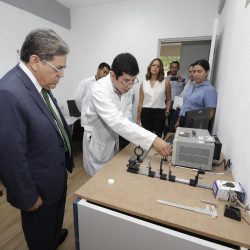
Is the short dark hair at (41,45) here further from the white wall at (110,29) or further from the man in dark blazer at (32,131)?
the white wall at (110,29)

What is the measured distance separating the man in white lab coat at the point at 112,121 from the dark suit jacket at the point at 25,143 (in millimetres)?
411

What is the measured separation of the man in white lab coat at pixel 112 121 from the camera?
1306mm

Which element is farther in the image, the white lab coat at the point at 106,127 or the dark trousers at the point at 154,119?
Result: the dark trousers at the point at 154,119

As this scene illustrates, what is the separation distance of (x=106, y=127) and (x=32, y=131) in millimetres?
620

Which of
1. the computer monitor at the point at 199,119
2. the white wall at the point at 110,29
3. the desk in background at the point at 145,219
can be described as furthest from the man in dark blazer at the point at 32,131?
the white wall at the point at 110,29

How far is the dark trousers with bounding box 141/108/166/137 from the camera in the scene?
3.07 meters

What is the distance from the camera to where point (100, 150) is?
1.52 m

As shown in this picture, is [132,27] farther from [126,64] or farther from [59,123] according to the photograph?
[59,123]

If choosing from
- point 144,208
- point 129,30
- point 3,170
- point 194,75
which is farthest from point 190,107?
point 129,30

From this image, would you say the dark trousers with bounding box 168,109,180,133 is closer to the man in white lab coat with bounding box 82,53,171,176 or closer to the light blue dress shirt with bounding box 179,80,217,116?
the light blue dress shirt with bounding box 179,80,217,116

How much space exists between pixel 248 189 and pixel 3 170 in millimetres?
1194

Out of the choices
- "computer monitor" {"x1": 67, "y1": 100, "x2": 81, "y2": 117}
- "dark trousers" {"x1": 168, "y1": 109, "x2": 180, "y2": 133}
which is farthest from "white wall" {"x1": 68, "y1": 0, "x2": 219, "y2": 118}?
"dark trousers" {"x1": 168, "y1": 109, "x2": 180, "y2": 133}

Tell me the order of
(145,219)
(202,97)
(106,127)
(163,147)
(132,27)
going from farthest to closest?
(132,27) → (202,97) → (106,127) → (163,147) → (145,219)

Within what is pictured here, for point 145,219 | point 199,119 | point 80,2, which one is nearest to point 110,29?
point 80,2
